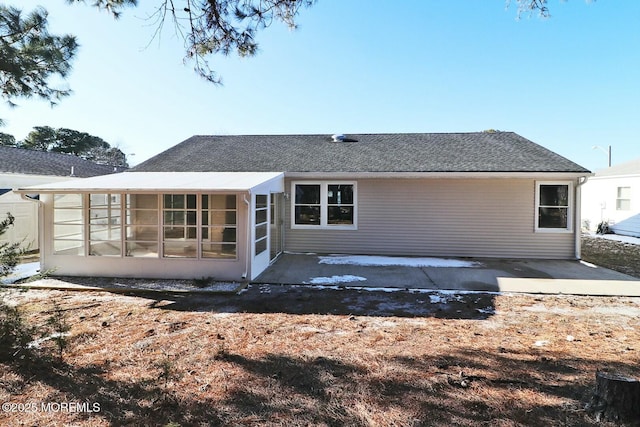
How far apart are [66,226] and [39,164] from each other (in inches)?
326

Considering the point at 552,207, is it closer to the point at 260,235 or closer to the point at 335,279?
the point at 335,279

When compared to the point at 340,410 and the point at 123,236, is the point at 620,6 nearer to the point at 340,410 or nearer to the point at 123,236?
the point at 340,410

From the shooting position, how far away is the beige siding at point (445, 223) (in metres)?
10.4

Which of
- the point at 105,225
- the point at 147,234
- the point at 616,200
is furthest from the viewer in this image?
the point at 616,200

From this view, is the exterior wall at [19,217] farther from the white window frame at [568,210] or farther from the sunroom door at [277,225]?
the white window frame at [568,210]

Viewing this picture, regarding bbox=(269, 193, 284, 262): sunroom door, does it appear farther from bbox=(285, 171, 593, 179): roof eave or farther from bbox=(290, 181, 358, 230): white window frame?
bbox=(285, 171, 593, 179): roof eave

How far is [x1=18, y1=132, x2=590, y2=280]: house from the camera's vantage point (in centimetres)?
884

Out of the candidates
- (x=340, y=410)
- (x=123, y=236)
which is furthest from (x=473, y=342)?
(x=123, y=236)

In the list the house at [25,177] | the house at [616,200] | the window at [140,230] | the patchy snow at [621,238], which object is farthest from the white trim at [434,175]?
the house at [616,200]

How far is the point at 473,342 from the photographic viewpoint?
4.39 metres

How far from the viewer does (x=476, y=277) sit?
26.3 ft

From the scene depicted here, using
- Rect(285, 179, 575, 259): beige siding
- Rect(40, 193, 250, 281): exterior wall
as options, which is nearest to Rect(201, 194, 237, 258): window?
Rect(40, 193, 250, 281): exterior wall

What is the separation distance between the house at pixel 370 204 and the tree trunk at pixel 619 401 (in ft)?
22.0

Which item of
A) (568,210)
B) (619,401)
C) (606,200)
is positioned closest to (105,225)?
(619,401)
